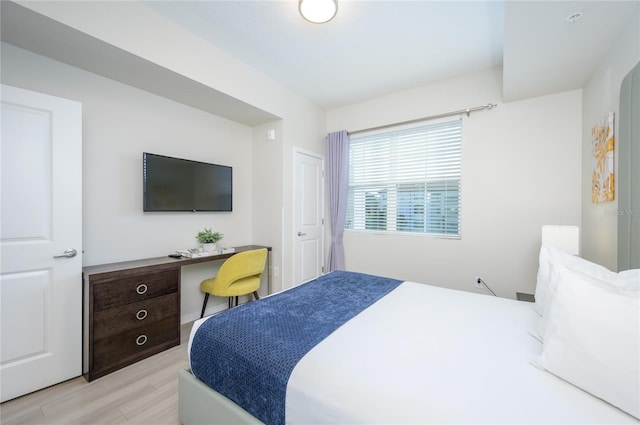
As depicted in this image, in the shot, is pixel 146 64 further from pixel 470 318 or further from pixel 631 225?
pixel 631 225

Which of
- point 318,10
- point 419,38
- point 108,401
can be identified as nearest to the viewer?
point 108,401

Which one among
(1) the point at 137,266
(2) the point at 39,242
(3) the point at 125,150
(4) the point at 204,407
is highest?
(3) the point at 125,150

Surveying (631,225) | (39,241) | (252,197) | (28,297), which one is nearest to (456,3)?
(631,225)

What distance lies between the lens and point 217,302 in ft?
10.6

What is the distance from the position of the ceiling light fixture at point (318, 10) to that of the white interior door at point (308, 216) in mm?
1688

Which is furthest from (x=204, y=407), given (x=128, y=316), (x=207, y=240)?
(x=207, y=240)

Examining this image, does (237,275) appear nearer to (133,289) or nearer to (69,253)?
(133,289)

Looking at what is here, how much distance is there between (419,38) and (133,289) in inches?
131

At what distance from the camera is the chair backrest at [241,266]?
2574 mm

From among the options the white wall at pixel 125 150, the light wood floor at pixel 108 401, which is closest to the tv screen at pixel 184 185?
the white wall at pixel 125 150

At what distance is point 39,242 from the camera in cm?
181

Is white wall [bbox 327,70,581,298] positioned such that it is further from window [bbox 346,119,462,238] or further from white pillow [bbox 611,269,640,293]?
white pillow [bbox 611,269,640,293]

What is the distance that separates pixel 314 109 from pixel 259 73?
1064mm

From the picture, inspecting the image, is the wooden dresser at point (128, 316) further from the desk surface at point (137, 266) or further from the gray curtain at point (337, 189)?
the gray curtain at point (337, 189)
